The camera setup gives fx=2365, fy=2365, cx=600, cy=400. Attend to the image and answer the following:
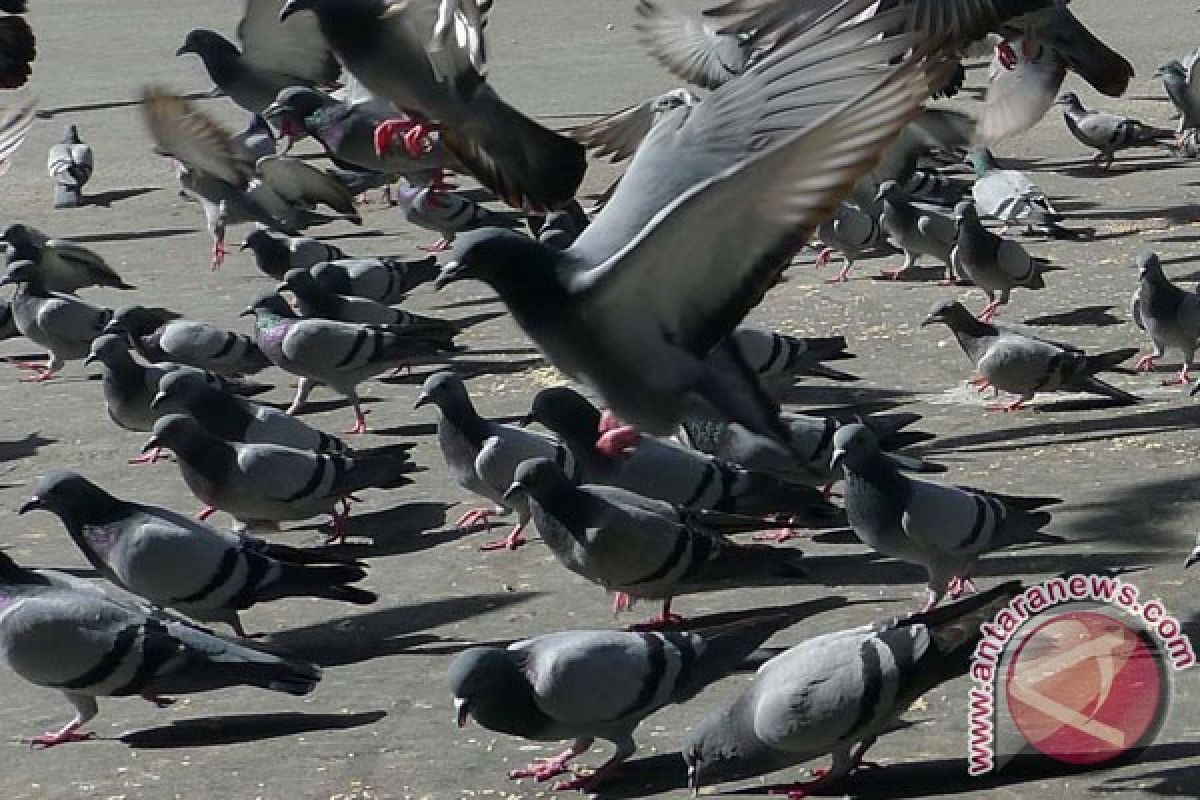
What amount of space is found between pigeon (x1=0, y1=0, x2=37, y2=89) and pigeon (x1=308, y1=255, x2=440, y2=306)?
4.34 m

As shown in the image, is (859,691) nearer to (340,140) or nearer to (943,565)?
(943,565)

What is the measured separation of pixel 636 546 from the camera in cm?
639

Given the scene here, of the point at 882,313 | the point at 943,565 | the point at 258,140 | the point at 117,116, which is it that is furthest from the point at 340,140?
the point at 943,565

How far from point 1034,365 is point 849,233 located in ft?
9.53

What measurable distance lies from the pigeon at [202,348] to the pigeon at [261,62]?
564cm

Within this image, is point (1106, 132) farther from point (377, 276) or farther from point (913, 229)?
point (377, 276)

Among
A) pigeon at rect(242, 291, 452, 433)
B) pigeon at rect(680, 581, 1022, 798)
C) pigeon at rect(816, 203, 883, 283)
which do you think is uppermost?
pigeon at rect(680, 581, 1022, 798)

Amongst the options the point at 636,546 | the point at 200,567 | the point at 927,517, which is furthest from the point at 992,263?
the point at 200,567

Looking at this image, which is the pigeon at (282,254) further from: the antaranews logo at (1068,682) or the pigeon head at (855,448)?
the antaranews logo at (1068,682)

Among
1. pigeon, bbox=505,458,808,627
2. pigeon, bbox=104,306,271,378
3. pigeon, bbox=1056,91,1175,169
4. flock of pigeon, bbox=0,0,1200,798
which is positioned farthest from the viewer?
pigeon, bbox=1056,91,1175,169

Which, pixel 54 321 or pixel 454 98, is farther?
pixel 54 321

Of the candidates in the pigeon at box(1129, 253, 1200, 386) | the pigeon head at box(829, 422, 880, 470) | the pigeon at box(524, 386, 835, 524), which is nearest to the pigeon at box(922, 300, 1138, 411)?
the pigeon at box(1129, 253, 1200, 386)

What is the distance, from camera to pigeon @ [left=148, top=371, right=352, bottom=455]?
26.9 ft

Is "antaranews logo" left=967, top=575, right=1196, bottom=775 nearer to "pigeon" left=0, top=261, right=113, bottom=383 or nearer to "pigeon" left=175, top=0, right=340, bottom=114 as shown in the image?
"pigeon" left=0, top=261, right=113, bottom=383
